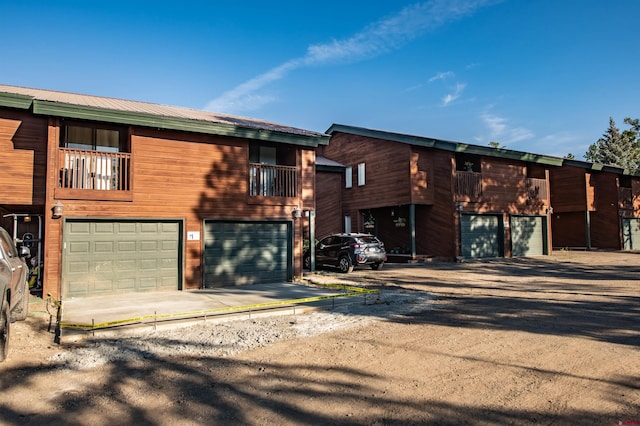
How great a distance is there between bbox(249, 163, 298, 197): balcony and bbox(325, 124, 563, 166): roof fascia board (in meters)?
8.82

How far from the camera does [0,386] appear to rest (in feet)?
14.8

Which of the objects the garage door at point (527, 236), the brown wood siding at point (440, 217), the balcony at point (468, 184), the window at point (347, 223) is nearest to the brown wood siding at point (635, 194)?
the garage door at point (527, 236)

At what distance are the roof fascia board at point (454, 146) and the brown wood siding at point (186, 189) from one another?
990 cm

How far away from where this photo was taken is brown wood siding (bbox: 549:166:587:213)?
2802 cm

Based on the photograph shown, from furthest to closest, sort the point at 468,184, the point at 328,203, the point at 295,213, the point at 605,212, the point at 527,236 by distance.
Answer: the point at 605,212
the point at 328,203
the point at 527,236
the point at 468,184
the point at 295,213

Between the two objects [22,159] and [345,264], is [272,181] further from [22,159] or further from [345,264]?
[22,159]

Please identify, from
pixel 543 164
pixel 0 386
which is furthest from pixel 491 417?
pixel 543 164

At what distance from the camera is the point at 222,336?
21.9 ft

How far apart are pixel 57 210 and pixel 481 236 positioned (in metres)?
19.5

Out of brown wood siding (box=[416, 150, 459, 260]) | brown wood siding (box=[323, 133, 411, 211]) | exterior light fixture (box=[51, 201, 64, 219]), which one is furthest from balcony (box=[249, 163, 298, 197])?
brown wood siding (box=[416, 150, 459, 260])

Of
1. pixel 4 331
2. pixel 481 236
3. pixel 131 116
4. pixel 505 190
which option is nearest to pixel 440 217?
pixel 481 236

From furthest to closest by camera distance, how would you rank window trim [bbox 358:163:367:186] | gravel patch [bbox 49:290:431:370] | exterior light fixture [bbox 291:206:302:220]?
1. window trim [bbox 358:163:367:186]
2. exterior light fixture [bbox 291:206:302:220]
3. gravel patch [bbox 49:290:431:370]

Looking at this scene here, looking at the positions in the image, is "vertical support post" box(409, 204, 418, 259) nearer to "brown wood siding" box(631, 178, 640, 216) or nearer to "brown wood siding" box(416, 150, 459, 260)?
"brown wood siding" box(416, 150, 459, 260)

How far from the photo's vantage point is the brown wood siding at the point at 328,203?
80.5 feet
